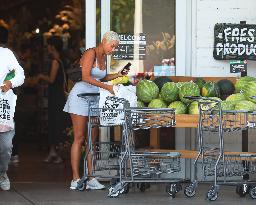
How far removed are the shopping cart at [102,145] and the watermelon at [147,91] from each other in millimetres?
475

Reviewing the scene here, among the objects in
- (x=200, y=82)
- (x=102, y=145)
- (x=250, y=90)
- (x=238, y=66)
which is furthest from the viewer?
(x=238, y=66)

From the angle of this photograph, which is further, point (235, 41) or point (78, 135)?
point (235, 41)

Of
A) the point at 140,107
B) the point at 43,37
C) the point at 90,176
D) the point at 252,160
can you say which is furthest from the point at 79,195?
the point at 43,37

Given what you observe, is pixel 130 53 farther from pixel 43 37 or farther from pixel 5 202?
pixel 43 37

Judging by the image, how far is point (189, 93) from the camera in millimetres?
10531

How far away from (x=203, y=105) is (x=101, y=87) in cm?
116

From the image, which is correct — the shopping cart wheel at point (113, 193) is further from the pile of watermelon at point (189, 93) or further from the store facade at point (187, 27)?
the store facade at point (187, 27)

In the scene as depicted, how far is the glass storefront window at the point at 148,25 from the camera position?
38.7 ft

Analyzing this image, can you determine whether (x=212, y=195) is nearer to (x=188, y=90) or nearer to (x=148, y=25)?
(x=188, y=90)

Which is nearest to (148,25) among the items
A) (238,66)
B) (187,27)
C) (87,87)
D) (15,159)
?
(187,27)

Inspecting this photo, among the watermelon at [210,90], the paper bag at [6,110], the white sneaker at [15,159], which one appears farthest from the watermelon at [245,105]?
the white sneaker at [15,159]

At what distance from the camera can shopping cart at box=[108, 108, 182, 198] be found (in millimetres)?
10016

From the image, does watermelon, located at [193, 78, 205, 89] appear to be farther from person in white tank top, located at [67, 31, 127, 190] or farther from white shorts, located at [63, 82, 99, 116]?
white shorts, located at [63, 82, 99, 116]

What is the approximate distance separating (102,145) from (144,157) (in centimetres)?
121
